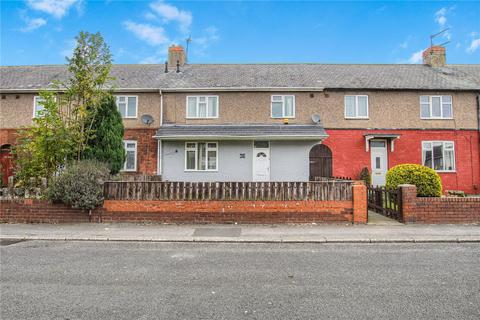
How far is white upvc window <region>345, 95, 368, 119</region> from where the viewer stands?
1773 cm

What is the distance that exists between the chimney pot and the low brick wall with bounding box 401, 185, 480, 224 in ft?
56.7

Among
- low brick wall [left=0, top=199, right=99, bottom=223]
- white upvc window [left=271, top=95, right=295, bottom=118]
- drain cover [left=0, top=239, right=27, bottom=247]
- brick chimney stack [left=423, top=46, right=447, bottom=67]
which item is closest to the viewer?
drain cover [left=0, top=239, right=27, bottom=247]

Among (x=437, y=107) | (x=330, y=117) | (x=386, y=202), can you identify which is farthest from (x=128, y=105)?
(x=437, y=107)

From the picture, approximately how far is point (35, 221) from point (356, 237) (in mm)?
9629

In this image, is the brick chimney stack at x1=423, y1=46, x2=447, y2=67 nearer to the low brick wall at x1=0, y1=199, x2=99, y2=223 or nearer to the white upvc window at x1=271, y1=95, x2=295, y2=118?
the white upvc window at x1=271, y1=95, x2=295, y2=118

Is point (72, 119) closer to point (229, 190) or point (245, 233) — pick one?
point (229, 190)

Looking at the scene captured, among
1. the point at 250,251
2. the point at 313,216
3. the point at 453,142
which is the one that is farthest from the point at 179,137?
the point at 453,142

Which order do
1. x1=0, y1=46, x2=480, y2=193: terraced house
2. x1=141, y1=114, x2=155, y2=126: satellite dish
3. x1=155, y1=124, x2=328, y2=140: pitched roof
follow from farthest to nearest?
x1=0, y1=46, x2=480, y2=193: terraced house < x1=141, y1=114, x2=155, y2=126: satellite dish < x1=155, y1=124, x2=328, y2=140: pitched roof

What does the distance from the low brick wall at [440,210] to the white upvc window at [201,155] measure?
10132 millimetres

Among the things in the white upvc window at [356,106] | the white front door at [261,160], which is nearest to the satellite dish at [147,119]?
the white front door at [261,160]

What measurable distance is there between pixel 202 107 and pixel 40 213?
10.7 meters

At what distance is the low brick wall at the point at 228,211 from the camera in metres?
9.07

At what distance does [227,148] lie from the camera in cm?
1656

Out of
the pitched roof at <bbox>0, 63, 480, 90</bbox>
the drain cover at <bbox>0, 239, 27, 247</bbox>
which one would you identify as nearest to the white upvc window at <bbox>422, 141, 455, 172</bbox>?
the pitched roof at <bbox>0, 63, 480, 90</bbox>
